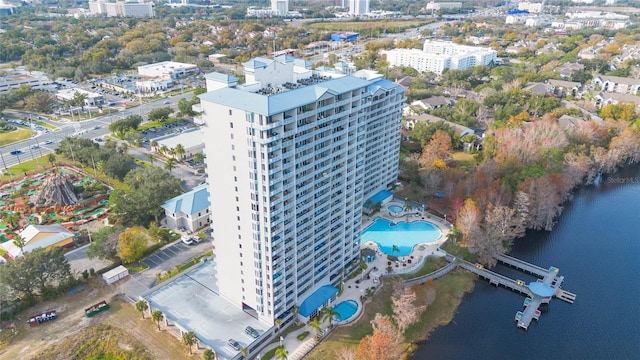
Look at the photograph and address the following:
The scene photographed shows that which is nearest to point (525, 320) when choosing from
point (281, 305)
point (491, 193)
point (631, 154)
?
point (491, 193)

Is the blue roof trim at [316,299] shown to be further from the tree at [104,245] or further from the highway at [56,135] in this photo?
the highway at [56,135]

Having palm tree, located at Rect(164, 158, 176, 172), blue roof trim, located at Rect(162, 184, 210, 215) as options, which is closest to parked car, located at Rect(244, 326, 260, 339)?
blue roof trim, located at Rect(162, 184, 210, 215)

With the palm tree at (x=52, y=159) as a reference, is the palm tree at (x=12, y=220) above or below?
below

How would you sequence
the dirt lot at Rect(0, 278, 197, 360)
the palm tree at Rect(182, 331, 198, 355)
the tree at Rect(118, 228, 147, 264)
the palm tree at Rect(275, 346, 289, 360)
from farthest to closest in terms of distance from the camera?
1. the tree at Rect(118, 228, 147, 264)
2. the dirt lot at Rect(0, 278, 197, 360)
3. the palm tree at Rect(182, 331, 198, 355)
4. the palm tree at Rect(275, 346, 289, 360)

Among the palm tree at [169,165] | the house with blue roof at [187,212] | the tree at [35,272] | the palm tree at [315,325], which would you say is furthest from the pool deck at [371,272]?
the palm tree at [169,165]

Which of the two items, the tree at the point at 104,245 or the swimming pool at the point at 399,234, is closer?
the tree at the point at 104,245

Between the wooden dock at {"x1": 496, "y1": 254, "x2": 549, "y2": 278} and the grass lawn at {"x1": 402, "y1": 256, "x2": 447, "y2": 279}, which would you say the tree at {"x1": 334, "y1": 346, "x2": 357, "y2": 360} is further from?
the wooden dock at {"x1": 496, "y1": 254, "x2": 549, "y2": 278}
